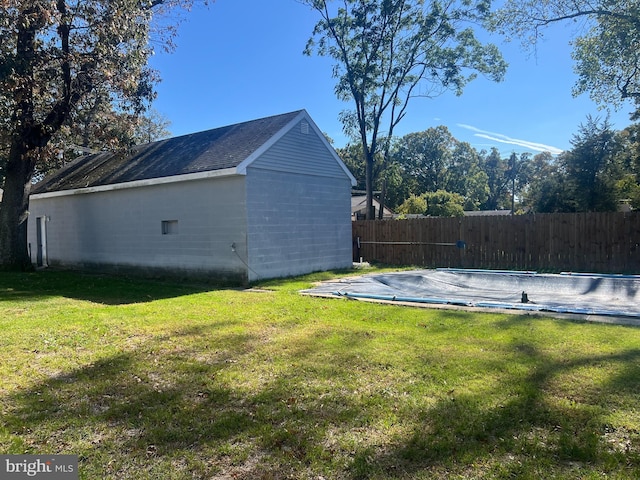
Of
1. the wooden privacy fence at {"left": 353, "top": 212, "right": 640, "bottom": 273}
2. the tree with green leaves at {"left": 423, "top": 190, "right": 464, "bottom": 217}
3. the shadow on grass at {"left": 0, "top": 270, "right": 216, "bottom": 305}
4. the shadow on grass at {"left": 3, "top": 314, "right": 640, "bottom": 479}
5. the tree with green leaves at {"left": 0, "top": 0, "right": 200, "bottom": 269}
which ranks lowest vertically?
the shadow on grass at {"left": 3, "top": 314, "right": 640, "bottom": 479}

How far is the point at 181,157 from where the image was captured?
1316 centimetres

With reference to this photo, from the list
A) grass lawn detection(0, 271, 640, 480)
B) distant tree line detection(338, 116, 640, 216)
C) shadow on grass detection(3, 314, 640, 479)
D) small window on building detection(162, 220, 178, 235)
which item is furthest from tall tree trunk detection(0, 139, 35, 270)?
distant tree line detection(338, 116, 640, 216)

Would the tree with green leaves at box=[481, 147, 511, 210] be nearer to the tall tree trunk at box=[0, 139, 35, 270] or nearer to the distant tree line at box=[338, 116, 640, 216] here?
the distant tree line at box=[338, 116, 640, 216]

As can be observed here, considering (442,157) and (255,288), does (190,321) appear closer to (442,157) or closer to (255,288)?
(255,288)

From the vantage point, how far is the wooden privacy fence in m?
12.3

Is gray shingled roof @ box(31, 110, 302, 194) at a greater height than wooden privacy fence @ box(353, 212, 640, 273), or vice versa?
gray shingled roof @ box(31, 110, 302, 194)

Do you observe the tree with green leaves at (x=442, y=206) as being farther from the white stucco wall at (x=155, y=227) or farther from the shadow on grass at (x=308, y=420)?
the shadow on grass at (x=308, y=420)

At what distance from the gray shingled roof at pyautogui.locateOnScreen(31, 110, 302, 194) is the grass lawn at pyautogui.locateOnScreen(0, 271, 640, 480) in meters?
6.25

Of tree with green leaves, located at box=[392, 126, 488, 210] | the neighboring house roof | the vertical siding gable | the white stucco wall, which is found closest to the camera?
the white stucco wall

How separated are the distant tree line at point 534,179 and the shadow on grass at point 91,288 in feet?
56.1

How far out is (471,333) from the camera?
550 centimetres

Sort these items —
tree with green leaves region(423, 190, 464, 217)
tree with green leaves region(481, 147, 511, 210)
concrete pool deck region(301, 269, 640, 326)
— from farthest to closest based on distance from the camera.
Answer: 1. tree with green leaves region(481, 147, 511, 210)
2. tree with green leaves region(423, 190, 464, 217)
3. concrete pool deck region(301, 269, 640, 326)

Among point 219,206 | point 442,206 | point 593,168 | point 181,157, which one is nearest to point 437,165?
point 442,206

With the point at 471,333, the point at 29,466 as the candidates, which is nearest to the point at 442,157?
the point at 471,333
